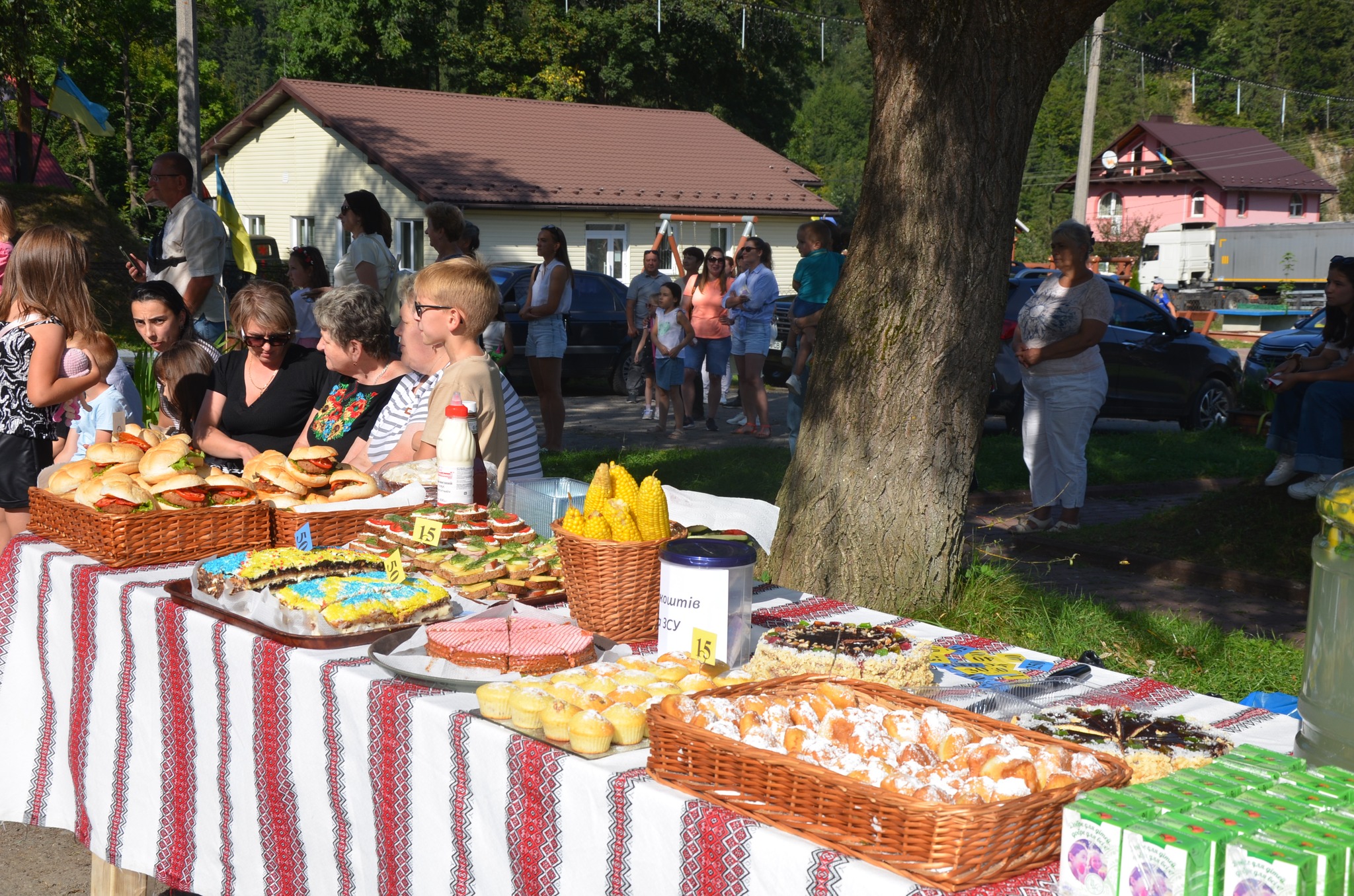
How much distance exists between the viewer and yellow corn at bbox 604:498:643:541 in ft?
8.75

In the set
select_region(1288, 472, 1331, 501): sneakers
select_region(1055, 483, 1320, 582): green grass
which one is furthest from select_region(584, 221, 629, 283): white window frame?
select_region(1288, 472, 1331, 501): sneakers

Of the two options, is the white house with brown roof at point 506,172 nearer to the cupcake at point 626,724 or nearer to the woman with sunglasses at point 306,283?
the woman with sunglasses at point 306,283

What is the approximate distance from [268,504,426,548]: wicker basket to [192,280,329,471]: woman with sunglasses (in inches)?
78.1

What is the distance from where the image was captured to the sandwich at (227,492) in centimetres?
359

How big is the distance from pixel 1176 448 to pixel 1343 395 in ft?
14.1

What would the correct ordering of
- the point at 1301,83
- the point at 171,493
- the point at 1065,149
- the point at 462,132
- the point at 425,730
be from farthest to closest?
the point at 1301,83
the point at 1065,149
the point at 462,132
the point at 171,493
the point at 425,730

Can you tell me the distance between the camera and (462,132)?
3128 centimetres

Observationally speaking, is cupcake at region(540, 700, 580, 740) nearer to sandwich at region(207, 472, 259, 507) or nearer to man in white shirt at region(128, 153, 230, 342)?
sandwich at region(207, 472, 259, 507)

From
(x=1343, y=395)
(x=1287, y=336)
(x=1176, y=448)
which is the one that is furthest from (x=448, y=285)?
(x=1287, y=336)

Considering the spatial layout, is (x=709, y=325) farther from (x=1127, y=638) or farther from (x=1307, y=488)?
(x=1127, y=638)

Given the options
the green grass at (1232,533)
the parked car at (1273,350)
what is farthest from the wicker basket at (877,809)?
the parked car at (1273,350)

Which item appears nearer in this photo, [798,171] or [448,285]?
[448,285]

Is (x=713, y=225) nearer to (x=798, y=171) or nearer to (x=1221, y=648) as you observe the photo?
(x=798, y=171)

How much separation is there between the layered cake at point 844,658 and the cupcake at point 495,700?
0.47 metres
